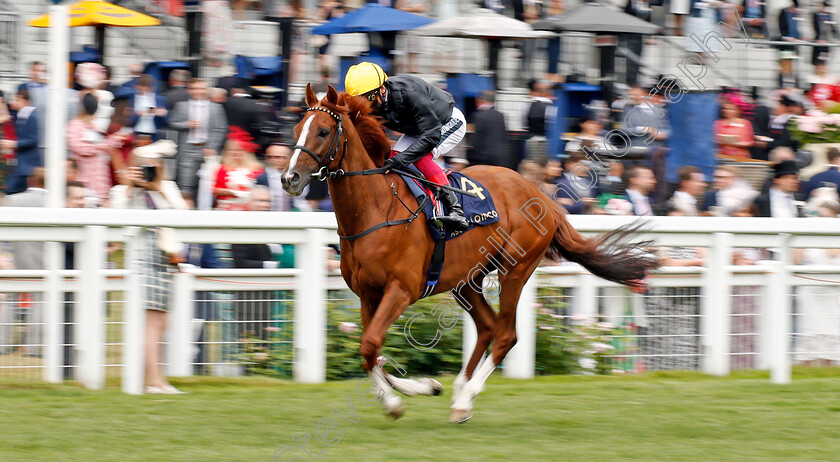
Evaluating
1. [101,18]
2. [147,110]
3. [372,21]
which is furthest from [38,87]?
[372,21]

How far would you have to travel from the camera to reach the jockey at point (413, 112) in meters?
5.04

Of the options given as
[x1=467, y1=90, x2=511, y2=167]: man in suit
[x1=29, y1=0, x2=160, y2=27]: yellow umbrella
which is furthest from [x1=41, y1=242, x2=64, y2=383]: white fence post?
[x1=29, y1=0, x2=160, y2=27]: yellow umbrella

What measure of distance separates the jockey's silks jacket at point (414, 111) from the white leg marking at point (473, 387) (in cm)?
114

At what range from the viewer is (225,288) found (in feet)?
19.0

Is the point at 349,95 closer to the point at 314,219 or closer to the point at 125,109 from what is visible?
the point at 314,219

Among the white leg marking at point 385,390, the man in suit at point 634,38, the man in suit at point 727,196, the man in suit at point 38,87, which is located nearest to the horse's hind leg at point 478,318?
the white leg marking at point 385,390

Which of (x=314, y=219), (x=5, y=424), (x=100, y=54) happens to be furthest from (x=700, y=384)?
(x=100, y=54)

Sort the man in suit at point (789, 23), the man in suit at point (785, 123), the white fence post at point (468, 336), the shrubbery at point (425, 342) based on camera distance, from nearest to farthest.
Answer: the shrubbery at point (425, 342) → the white fence post at point (468, 336) → the man in suit at point (785, 123) → the man in suit at point (789, 23)

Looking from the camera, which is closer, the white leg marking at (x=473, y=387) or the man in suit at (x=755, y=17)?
the white leg marking at (x=473, y=387)

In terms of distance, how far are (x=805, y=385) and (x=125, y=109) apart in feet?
18.3

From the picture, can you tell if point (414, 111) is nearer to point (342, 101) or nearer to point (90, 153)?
point (342, 101)

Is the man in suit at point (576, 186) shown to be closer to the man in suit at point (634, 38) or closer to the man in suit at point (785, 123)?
the man in suit at point (634, 38)

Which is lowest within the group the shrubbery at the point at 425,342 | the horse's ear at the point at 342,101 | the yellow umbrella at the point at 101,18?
the shrubbery at the point at 425,342

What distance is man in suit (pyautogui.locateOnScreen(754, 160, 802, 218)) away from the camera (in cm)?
844
